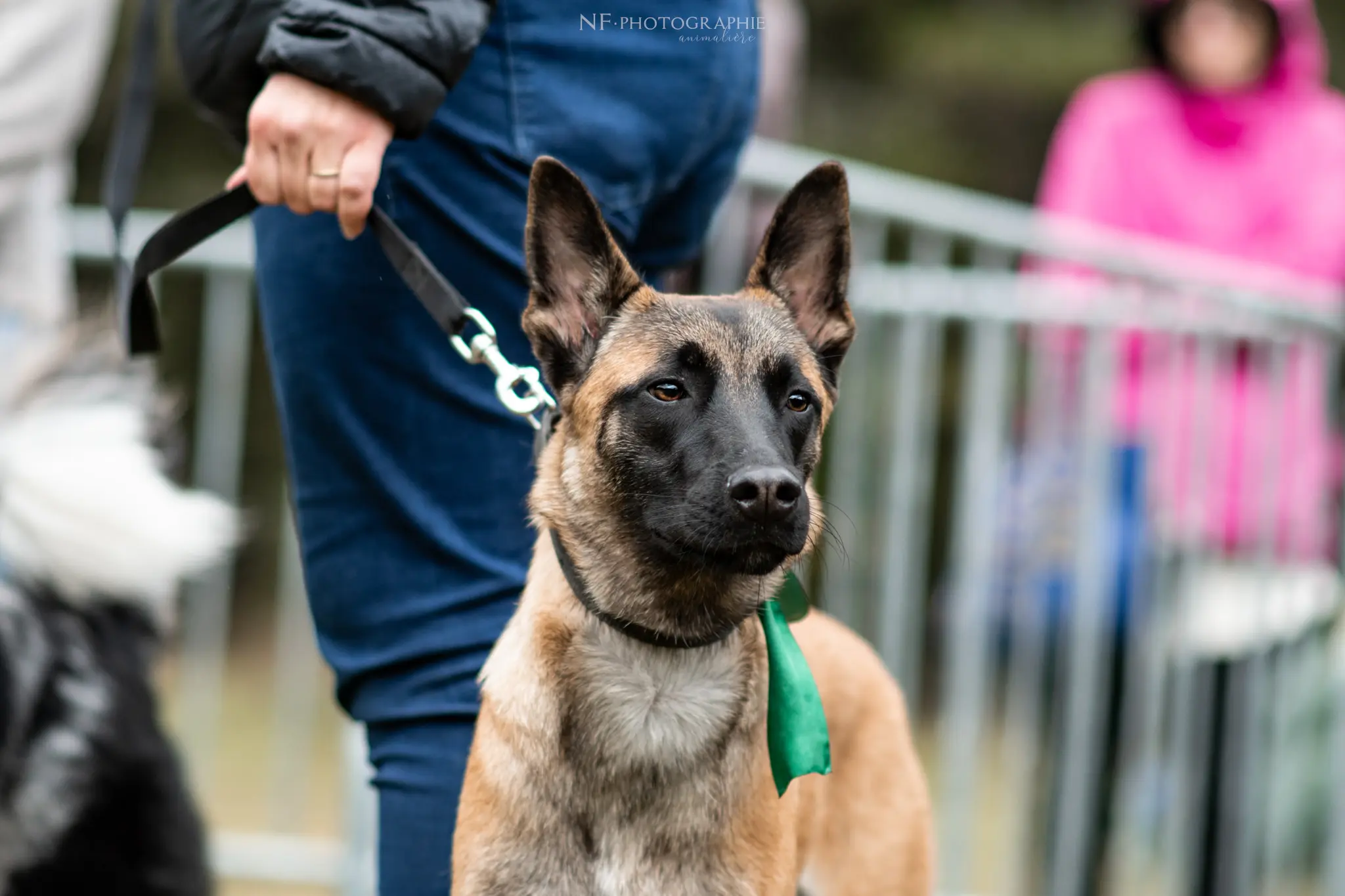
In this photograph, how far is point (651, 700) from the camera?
233 centimetres

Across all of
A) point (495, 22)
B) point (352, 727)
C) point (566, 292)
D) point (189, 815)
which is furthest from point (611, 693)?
point (352, 727)

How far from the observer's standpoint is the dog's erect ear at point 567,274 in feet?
Result: 7.55

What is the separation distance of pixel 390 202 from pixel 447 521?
49cm

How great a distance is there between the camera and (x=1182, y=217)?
559 centimetres

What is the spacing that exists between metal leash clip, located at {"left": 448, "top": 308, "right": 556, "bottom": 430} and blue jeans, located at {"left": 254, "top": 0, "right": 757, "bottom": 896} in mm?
119

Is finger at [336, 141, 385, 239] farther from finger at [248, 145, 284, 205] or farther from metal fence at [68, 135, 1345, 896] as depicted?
metal fence at [68, 135, 1345, 896]

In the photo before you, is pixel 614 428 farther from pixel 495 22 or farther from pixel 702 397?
pixel 495 22

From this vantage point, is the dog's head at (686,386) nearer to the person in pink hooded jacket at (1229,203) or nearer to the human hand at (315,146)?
the human hand at (315,146)

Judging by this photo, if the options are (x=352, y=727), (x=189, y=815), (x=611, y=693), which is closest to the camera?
(x=611, y=693)

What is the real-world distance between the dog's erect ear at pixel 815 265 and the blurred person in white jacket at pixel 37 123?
2294mm

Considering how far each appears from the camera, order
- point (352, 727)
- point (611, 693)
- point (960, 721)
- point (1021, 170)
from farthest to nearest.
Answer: point (1021, 170) < point (960, 721) < point (352, 727) < point (611, 693)

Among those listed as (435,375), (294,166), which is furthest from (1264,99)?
(294,166)

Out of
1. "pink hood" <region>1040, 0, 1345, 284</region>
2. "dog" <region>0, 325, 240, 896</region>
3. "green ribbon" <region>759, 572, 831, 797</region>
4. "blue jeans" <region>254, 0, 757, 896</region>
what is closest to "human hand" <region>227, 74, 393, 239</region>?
"blue jeans" <region>254, 0, 757, 896</region>

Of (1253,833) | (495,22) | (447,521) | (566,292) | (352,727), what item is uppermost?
(495,22)
